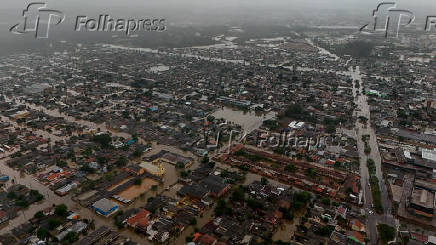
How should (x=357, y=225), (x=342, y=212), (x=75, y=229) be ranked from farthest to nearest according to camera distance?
1. (x=342, y=212)
2. (x=357, y=225)
3. (x=75, y=229)

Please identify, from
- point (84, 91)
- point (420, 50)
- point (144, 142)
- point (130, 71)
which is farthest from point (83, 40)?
point (420, 50)

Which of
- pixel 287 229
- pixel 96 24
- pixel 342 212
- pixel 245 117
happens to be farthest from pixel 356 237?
pixel 96 24

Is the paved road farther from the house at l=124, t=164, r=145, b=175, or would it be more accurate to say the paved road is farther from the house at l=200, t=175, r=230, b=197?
the house at l=124, t=164, r=145, b=175

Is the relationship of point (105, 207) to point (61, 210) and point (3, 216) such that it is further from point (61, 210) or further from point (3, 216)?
point (3, 216)

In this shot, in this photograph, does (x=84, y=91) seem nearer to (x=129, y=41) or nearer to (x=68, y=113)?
(x=68, y=113)

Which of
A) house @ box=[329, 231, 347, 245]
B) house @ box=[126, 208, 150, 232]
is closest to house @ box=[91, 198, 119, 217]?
house @ box=[126, 208, 150, 232]

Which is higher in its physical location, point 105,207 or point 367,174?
point 367,174

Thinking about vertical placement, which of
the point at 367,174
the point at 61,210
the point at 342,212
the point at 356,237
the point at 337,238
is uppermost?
the point at 367,174

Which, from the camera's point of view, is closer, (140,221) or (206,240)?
(206,240)
